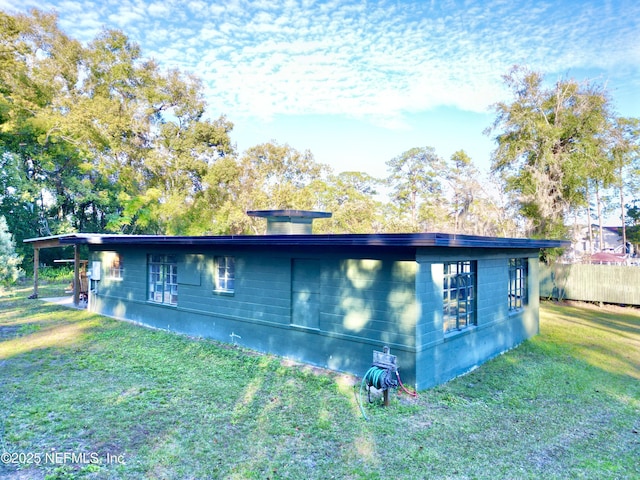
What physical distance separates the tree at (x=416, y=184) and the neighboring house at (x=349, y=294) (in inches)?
726

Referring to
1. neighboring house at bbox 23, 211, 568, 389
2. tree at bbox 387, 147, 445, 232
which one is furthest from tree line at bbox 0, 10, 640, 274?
neighboring house at bbox 23, 211, 568, 389

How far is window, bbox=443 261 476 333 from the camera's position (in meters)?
6.02

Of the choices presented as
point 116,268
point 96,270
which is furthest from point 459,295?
point 96,270

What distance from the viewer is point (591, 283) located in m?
14.9

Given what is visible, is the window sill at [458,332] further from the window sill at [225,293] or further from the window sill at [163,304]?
the window sill at [163,304]

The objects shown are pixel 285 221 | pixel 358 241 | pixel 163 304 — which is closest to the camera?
pixel 358 241

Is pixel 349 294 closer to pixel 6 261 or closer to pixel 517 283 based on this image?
pixel 517 283

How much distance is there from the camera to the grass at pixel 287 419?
3.49m

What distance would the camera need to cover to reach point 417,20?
10812 mm

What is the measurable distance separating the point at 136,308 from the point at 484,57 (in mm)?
12580

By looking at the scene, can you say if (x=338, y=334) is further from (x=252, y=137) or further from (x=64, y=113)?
(x=64, y=113)

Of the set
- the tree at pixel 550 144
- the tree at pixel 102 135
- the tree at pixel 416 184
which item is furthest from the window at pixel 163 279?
the tree at pixel 416 184

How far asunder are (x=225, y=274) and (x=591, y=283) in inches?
562

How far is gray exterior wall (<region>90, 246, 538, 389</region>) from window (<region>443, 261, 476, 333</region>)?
14 cm
